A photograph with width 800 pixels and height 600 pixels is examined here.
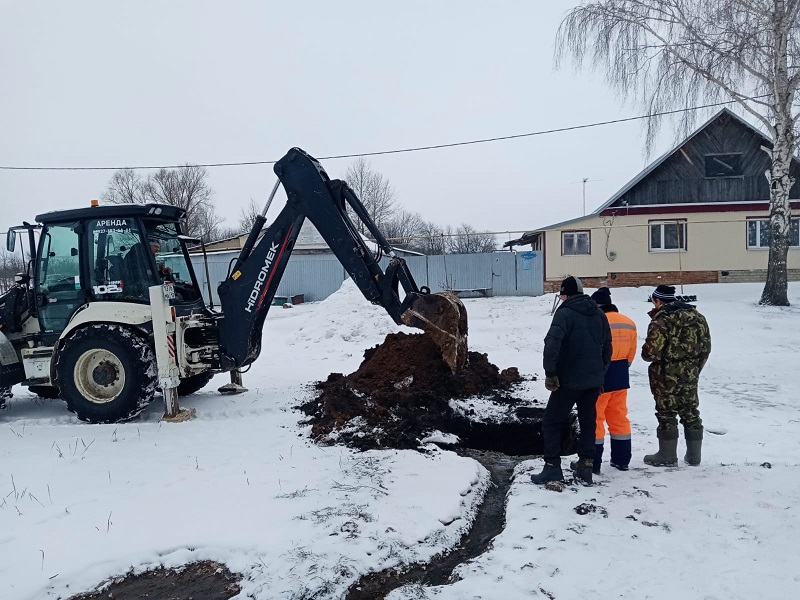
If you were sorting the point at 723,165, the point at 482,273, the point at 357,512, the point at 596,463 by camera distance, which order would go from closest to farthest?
1. the point at 357,512
2. the point at 596,463
3. the point at 723,165
4. the point at 482,273

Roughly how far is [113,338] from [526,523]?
5.26m

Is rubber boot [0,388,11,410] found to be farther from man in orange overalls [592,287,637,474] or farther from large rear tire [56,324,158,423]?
man in orange overalls [592,287,637,474]

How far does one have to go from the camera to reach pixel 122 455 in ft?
18.7

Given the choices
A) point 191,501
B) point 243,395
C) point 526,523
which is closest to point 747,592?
point 526,523

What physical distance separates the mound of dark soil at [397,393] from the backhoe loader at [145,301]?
37cm

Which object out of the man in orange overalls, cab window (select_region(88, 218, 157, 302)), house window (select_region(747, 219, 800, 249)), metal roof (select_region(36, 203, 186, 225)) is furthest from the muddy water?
house window (select_region(747, 219, 800, 249))

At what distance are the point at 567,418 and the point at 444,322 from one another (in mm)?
2472

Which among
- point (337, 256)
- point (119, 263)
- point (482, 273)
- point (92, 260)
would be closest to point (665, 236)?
point (482, 273)

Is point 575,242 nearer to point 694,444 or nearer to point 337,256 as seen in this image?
point 337,256

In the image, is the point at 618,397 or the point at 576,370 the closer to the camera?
the point at 576,370

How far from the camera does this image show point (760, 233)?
74.3 feet

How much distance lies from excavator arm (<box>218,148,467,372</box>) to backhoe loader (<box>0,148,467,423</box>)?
1cm

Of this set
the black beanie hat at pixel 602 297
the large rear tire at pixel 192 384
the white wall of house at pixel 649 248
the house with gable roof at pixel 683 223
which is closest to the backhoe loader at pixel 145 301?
the large rear tire at pixel 192 384

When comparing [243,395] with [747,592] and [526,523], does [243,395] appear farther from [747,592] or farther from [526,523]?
[747,592]
